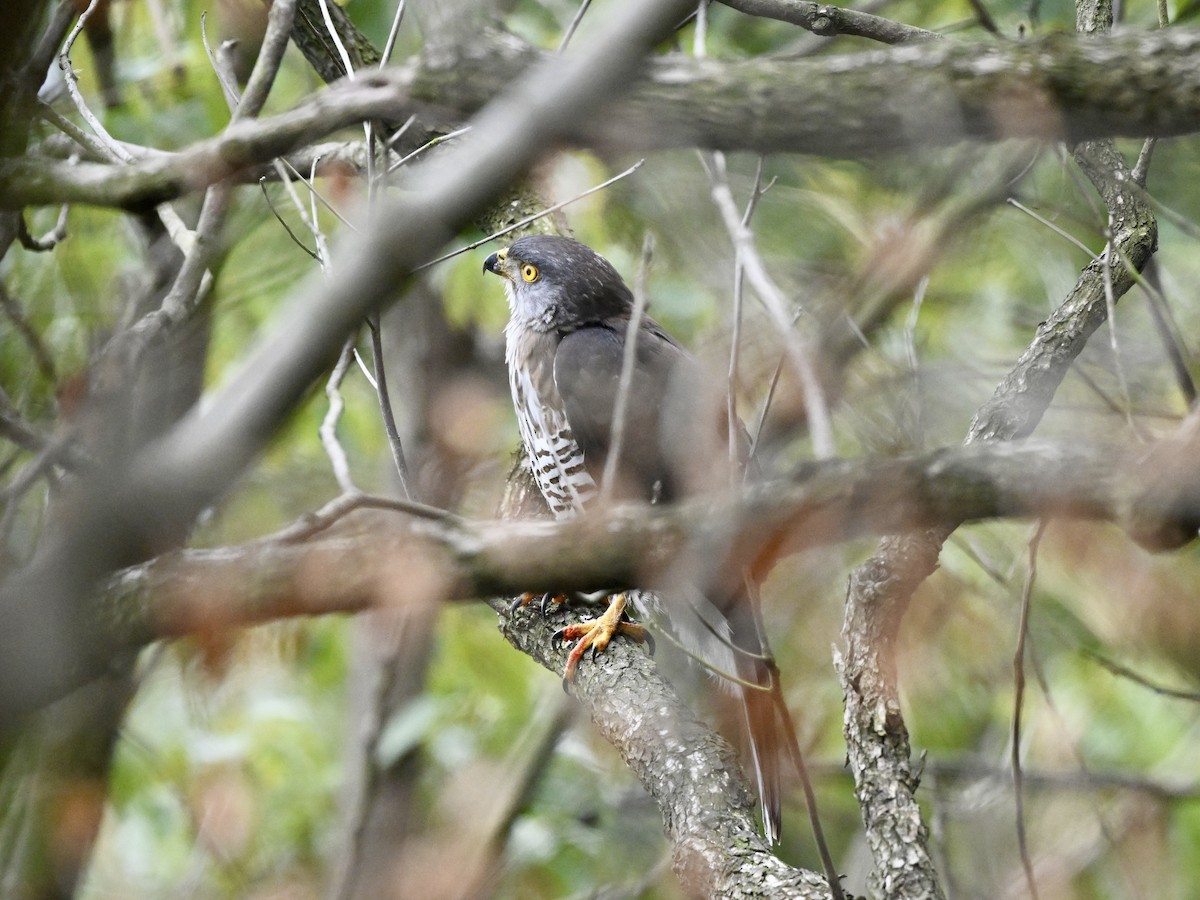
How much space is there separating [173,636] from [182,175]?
70cm

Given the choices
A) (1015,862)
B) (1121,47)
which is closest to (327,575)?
(1121,47)

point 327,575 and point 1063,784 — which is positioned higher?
point 327,575

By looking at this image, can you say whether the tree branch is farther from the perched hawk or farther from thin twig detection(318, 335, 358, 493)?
the perched hawk

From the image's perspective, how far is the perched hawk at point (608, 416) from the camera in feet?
12.2

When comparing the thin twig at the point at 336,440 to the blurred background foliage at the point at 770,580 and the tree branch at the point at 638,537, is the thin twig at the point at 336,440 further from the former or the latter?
the blurred background foliage at the point at 770,580

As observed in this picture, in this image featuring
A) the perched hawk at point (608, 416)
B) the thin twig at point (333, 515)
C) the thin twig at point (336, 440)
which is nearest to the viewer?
the thin twig at point (333, 515)

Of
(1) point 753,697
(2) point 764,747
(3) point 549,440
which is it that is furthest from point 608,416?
(2) point 764,747

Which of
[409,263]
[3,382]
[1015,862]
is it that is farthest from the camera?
[1015,862]

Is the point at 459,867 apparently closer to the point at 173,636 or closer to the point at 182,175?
the point at 173,636

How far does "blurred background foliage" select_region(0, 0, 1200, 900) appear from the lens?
311cm

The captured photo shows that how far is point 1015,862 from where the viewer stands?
4.71 m

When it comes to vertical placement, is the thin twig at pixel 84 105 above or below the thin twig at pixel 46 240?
above

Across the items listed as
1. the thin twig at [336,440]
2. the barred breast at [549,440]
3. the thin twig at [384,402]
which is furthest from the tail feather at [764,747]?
the thin twig at [336,440]

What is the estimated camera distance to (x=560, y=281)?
477cm
